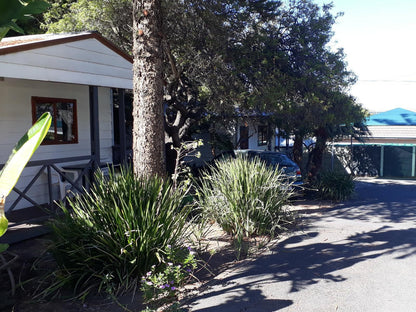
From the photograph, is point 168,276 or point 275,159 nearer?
point 168,276

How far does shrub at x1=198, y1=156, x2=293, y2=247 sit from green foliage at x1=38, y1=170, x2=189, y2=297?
2267 mm

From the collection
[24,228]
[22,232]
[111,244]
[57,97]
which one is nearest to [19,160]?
[111,244]

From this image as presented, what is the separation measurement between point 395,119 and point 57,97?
15.9 m

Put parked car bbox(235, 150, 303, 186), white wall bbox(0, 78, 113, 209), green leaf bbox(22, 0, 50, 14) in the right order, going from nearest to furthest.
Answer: green leaf bbox(22, 0, 50, 14)
white wall bbox(0, 78, 113, 209)
parked car bbox(235, 150, 303, 186)

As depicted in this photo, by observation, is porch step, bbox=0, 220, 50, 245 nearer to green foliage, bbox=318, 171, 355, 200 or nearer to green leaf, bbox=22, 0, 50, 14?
green leaf, bbox=22, 0, 50, 14

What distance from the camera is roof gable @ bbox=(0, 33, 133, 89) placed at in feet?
20.8

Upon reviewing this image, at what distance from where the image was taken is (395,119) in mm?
18562

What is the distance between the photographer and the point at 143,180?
5684mm

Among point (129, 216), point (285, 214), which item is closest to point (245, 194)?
point (285, 214)

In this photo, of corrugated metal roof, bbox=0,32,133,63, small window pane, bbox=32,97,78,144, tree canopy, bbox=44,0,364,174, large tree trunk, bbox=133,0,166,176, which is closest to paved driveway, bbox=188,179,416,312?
large tree trunk, bbox=133,0,166,176

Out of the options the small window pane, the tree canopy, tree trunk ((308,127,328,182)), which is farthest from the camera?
tree trunk ((308,127,328,182))

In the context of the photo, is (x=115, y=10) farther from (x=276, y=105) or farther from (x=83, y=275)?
(x=83, y=275)

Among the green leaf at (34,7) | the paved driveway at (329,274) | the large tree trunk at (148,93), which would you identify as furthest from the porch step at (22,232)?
the green leaf at (34,7)

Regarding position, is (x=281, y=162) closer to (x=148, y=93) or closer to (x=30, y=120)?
(x=148, y=93)
